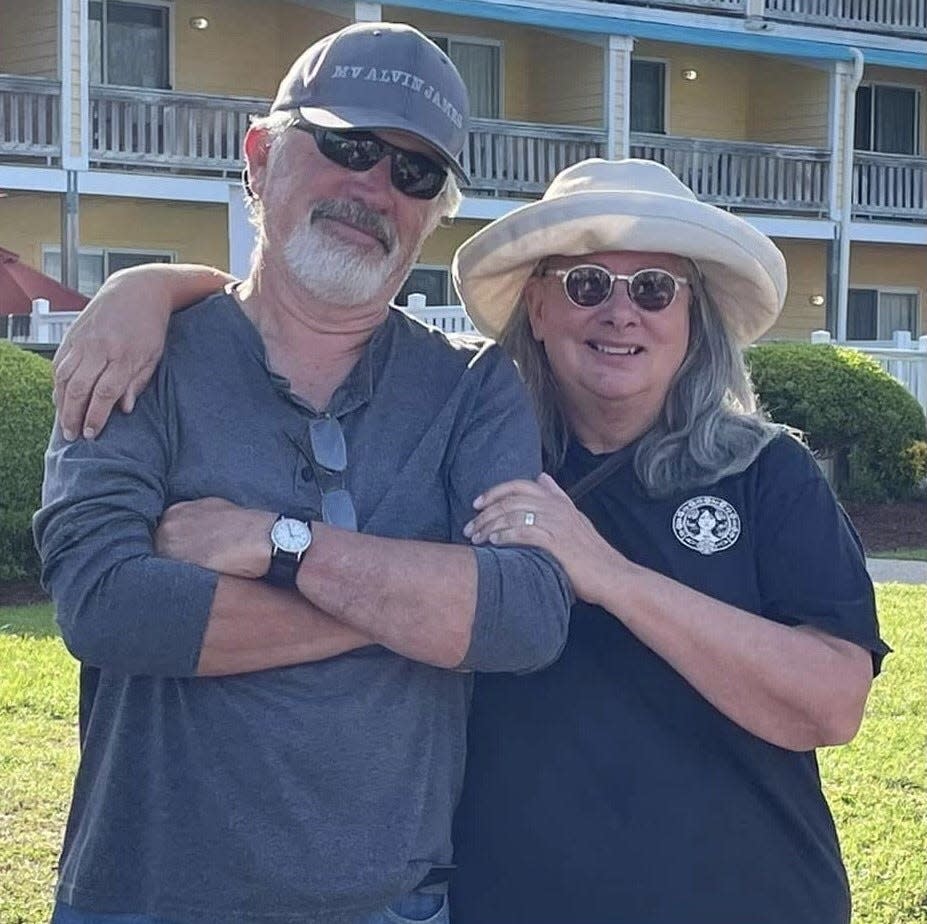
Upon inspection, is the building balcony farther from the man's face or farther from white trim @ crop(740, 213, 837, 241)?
the man's face

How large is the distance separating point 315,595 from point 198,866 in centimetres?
45

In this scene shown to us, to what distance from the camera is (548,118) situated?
25250 millimetres

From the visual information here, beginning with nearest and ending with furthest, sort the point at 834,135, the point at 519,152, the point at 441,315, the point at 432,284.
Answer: the point at 441,315 < the point at 519,152 < the point at 432,284 < the point at 834,135

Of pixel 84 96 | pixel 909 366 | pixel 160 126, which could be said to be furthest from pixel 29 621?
pixel 160 126

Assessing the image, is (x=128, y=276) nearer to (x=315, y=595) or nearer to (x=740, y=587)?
(x=315, y=595)

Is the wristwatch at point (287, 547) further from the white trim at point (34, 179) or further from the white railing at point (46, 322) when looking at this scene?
the white trim at point (34, 179)

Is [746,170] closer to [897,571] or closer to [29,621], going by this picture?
[897,571]

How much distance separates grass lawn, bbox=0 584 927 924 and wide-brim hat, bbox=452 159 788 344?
2.67 m

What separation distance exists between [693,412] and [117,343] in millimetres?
1061

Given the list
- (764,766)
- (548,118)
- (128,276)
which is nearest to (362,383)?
(128,276)

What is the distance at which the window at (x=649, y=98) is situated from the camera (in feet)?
85.4

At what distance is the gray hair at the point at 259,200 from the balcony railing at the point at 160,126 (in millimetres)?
17633

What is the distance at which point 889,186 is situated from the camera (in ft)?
88.7

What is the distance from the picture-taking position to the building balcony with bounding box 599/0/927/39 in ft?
83.9
